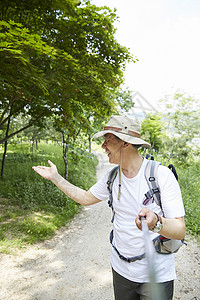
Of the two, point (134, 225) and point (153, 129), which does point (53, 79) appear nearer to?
point (134, 225)

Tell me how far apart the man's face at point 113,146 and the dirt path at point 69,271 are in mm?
2530

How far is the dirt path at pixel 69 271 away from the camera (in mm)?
3070

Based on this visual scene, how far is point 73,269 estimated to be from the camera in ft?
11.9

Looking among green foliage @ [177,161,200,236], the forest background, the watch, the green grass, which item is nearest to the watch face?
the watch

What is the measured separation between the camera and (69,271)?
3.57 meters

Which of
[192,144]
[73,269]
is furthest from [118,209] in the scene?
[192,144]

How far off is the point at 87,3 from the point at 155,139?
55.8ft

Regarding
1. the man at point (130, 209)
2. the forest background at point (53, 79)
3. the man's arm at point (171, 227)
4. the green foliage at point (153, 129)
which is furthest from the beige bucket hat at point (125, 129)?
the green foliage at point (153, 129)

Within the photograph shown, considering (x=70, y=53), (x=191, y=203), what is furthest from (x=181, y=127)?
(x=70, y=53)

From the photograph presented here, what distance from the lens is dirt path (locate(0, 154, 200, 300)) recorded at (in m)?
3.07

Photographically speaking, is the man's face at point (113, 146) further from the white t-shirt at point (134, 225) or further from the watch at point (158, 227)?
the watch at point (158, 227)

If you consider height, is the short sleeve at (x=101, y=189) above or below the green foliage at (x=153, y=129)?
below

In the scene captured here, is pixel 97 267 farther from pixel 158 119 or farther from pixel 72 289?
pixel 158 119

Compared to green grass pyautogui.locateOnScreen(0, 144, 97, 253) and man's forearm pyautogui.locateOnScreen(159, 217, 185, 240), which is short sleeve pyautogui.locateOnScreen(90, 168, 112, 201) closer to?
man's forearm pyautogui.locateOnScreen(159, 217, 185, 240)
